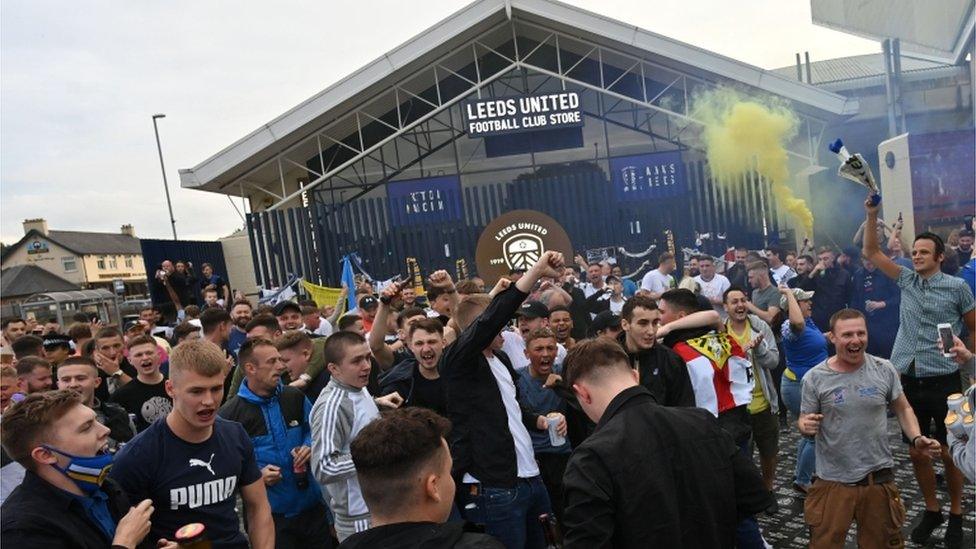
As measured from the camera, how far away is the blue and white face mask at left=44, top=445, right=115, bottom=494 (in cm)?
245

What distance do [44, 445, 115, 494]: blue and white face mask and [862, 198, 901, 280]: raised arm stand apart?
4.94m

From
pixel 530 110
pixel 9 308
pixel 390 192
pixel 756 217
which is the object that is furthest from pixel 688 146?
pixel 9 308

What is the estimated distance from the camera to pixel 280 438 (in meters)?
3.81

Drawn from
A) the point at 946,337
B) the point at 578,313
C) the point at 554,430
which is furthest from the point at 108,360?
the point at 946,337

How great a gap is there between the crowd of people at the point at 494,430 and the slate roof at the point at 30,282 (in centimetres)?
5029

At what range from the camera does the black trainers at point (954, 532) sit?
4.30 m

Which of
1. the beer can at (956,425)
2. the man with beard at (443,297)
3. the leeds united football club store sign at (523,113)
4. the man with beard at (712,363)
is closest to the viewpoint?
the beer can at (956,425)

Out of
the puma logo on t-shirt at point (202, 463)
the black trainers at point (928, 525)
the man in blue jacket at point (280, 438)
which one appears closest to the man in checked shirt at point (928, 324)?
the black trainers at point (928, 525)

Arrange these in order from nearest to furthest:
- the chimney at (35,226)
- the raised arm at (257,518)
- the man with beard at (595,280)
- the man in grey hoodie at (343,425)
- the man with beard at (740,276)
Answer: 1. the raised arm at (257,518)
2. the man in grey hoodie at (343,425)
3. the man with beard at (595,280)
4. the man with beard at (740,276)
5. the chimney at (35,226)

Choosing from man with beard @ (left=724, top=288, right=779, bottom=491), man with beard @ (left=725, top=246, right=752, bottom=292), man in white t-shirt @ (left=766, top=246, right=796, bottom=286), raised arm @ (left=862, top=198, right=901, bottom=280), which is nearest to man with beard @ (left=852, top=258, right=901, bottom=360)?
man in white t-shirt @ (left=766, top=246, right=796, bottom=286)

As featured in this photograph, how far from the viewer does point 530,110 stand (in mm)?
17141

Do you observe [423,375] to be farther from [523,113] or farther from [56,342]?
[523,113]

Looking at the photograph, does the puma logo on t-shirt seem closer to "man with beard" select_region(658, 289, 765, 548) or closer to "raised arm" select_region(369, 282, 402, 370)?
"raised arm" select_region(369, 282, 402, 370)

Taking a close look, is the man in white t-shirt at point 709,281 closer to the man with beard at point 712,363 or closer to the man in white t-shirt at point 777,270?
the man in white t-shirt at point 777,270
